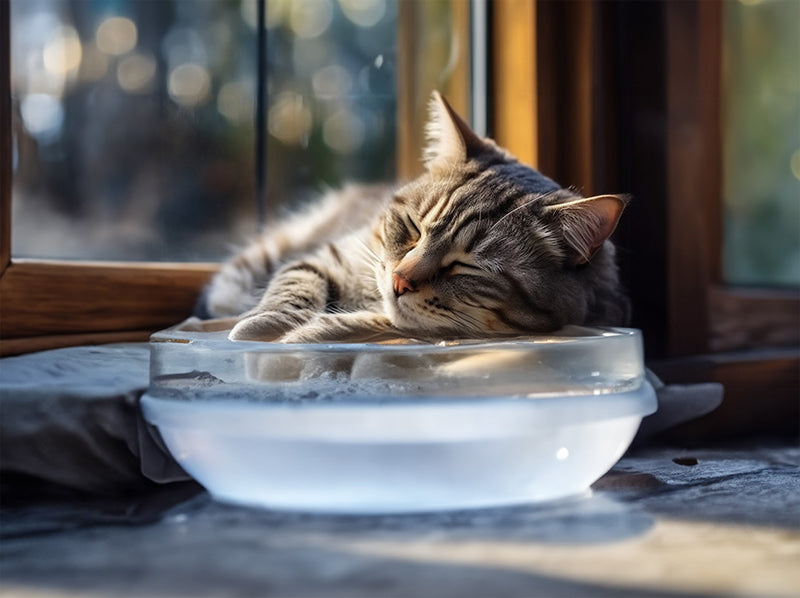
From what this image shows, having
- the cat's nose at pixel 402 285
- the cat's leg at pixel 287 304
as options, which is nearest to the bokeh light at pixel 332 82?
the cat's leg at pixel 287 304

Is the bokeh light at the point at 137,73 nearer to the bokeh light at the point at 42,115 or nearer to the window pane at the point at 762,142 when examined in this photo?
the bokeh light at the point at 42,115

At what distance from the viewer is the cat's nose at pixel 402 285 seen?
106 cm

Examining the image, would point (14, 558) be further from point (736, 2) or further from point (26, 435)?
point (736, 2)

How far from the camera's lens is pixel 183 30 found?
4.75ft

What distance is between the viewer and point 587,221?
106 centimetres

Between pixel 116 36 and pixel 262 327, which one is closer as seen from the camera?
pixel 262 327

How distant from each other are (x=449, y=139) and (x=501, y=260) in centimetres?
29

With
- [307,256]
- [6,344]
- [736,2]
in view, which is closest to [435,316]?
[307,256]

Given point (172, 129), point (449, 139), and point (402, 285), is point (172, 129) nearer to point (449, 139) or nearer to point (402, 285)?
point (449, 139)

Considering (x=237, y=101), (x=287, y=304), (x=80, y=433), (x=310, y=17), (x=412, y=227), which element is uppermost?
(x=310, y=17)

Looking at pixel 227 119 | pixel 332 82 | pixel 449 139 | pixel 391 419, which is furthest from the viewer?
pixel 332 82

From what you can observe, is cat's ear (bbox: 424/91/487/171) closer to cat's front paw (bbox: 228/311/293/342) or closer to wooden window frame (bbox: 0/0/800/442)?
wooden window frame (bbox: 0/0/800/442)

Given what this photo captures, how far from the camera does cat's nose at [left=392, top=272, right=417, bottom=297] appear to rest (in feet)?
3.47

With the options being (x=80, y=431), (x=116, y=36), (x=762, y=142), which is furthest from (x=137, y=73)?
(x=762, y=142)
